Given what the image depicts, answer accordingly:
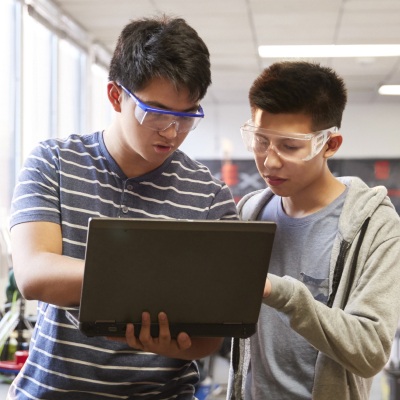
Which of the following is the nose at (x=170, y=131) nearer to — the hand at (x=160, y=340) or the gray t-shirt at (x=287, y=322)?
the hand at (x=160, y=340)

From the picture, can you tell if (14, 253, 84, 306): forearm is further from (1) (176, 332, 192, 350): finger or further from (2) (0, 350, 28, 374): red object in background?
(2) (0, 350, 28, 374): red object in background

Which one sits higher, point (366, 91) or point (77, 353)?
point (366, 91)

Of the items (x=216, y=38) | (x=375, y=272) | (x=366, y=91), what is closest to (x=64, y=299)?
(x=375, y=272)

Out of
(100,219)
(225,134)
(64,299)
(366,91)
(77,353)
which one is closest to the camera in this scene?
(100,219)

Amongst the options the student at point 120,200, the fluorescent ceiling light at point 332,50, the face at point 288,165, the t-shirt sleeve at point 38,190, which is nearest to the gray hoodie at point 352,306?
the face at point 288,165

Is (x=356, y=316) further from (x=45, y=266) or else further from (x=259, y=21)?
(x=259, y=21)

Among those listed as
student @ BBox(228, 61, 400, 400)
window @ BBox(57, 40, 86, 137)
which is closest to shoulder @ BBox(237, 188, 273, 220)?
student @ BBox(228, 61, 400, 400)

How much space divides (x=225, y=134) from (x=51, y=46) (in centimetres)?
504

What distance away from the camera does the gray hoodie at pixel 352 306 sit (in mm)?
1595

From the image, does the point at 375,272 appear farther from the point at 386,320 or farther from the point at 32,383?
the point at 32,383

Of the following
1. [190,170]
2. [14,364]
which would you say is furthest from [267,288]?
[14,364]

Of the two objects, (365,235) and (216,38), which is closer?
(365,235)

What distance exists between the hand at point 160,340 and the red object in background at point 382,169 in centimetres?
956

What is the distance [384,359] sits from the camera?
1651mm
